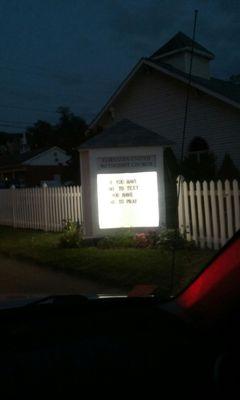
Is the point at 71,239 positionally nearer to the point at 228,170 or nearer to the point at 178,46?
the point at 228,170

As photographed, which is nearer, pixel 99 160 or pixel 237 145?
pixel 99 160

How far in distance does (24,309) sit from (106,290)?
17.4 feet

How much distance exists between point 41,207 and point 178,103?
6.28 meters

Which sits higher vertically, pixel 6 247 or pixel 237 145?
pixel 237 145

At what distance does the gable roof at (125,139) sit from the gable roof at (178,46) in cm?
982

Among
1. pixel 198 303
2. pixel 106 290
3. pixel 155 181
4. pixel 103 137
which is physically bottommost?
pixel 106 290

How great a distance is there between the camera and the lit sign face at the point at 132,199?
1226 cm

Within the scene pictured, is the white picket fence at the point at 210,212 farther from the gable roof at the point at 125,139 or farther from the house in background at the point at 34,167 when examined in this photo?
the house in background at the point at 34,167

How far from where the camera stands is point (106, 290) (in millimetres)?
8023

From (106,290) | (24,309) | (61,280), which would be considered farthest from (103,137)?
(24,309)

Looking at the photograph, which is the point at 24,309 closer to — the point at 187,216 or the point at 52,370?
the point at 52,370

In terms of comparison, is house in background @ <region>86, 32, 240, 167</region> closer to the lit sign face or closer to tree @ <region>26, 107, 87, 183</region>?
the lit sign face

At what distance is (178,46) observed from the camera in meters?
22.2

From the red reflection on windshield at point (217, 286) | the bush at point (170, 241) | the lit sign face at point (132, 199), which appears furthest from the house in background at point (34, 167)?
the red reflection on windshield at point (217, 286)
